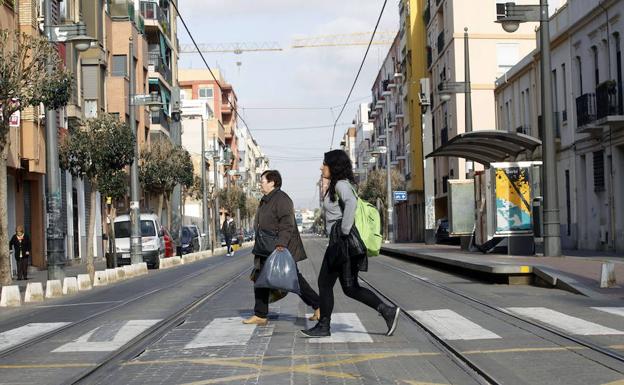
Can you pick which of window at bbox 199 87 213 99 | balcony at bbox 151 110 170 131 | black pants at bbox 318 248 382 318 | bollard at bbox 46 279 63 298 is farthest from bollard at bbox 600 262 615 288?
window at bbox 199 87 213 99

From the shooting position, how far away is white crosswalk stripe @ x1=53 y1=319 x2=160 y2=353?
1077 centimetres

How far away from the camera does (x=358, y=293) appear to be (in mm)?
10711

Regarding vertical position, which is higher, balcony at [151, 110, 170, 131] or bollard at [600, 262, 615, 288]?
balcony at [151, 110, 170, 131]

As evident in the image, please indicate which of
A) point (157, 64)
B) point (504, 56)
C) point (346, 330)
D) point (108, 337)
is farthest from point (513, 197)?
point (157, 64)

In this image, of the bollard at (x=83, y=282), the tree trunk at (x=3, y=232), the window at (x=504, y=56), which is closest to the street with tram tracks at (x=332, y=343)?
the tree trunk at (x=3, y=232)

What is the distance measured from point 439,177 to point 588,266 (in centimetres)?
5132

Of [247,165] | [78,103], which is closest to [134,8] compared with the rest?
[78,103]

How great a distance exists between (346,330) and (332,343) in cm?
122

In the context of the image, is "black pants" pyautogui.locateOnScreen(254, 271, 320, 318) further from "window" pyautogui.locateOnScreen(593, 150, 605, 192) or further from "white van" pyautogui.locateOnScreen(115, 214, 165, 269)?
"white van" pyautogui.locateOnScreen(115, 214, 165, 269)

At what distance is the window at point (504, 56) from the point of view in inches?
2501

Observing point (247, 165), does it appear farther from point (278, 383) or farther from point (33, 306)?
point (278, 383)

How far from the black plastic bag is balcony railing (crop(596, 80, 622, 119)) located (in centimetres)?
2352

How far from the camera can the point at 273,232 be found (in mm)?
12398

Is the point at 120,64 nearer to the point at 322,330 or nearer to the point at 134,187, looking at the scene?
the point at 134,187
